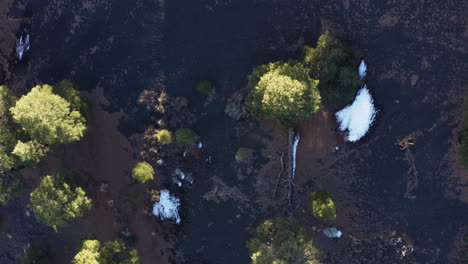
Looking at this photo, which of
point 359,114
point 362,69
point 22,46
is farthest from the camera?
point 22,46

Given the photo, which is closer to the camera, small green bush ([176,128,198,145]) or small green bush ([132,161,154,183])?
small green bush ([132,161,154,183])

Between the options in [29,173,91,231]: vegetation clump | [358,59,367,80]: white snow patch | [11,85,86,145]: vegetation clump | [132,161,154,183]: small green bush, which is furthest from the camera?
[132,161,154,183]: small green bush

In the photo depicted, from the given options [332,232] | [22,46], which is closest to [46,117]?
[22,46]

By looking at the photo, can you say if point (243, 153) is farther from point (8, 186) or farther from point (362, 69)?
point (8, 186)

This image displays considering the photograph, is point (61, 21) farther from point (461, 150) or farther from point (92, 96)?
point (461, 150)

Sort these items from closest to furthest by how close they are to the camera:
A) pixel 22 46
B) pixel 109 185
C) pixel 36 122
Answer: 1. pixel 36 122
2. pixel 22 46
3. pixel 109 185

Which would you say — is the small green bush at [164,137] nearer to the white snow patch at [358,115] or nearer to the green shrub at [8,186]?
the green shrub at [8,186]

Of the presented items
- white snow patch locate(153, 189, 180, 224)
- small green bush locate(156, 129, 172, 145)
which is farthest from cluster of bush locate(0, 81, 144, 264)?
white snow patch locate(153, 189, 180, 224)

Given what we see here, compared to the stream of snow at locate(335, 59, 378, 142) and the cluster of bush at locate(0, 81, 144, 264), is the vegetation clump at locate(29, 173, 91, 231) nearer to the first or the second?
the cluster of bush at locate(0, 81, 144, 264)

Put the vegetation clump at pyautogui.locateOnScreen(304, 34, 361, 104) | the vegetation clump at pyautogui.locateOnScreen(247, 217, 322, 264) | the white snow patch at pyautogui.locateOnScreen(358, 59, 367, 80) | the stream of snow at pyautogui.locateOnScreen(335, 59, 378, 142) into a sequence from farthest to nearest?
1. the stream of snow at pyautogui.locateOnScreen(335, 59, 378, 142)
2. the white snow patch at pyautogui.locateOnScreen(358, 59, 367, 80)
3. the vegetation clump at pyautogui.locateOnScreen(247, 217, 322, 264)
4. the vegetation clump at pyautogui.locateOnScreen(304, 34, 361, 104)
